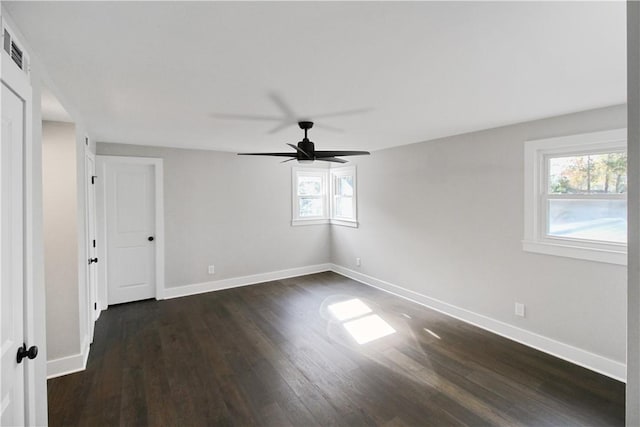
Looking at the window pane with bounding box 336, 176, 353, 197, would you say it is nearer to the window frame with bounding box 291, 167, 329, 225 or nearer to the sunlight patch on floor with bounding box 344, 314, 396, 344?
the window frame with bounding box 291, 167, 329, 225

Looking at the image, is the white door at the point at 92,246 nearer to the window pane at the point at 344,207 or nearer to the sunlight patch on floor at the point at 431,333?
the sunlight patch on floor at the point at 431,333

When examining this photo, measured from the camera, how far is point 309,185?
619cm

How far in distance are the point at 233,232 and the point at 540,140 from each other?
175 inches

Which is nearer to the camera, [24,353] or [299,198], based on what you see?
[24,353]

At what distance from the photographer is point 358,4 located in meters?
1.27

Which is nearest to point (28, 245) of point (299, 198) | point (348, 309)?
point (348, 309)

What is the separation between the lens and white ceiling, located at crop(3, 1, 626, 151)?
52.6 inches

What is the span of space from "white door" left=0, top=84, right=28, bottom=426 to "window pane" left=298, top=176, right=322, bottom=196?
15.7 feet

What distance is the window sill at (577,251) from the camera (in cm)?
263

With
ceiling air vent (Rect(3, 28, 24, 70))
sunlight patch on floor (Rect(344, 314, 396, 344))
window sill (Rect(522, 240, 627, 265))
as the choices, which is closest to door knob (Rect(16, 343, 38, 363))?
ceiling air vent (Rect(3, 28, 24, 70))

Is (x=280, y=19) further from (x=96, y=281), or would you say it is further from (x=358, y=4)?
(x=96, y=281)

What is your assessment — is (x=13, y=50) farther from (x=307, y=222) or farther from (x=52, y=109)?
(x=307, y=222)

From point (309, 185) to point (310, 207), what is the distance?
44 cm

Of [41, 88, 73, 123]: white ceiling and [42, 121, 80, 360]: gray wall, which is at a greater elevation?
[41, 88, 73, 123]: white ceiling
